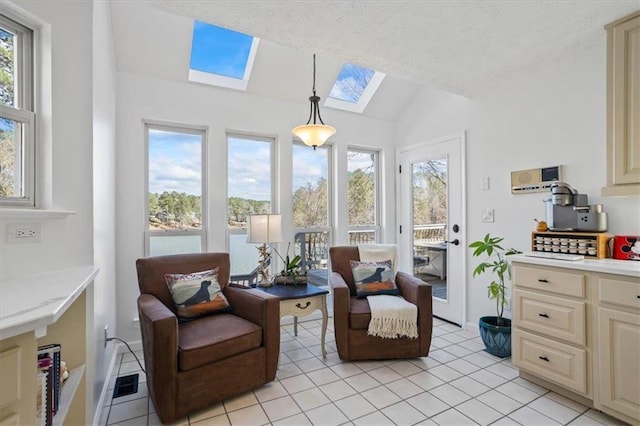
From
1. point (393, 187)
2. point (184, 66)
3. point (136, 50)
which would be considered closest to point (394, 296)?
point (393, 187)

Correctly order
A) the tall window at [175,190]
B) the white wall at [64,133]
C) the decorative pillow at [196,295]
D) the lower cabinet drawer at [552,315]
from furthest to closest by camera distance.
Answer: the tall window at [175,190]
the decorative pillow at [196,295]
the lower cabinet drawer at [552,315]
the white wall at [64,133]

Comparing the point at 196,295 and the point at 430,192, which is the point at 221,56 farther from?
the point at 430,192

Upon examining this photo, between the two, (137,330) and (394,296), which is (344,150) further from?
(137,330)

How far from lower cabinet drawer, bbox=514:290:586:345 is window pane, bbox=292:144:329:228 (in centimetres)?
216

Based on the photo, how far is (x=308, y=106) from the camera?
11.7 ft

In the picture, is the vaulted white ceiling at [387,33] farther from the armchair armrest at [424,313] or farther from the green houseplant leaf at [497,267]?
the armchair armrest at [424,313]

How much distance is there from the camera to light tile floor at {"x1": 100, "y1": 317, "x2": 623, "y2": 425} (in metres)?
1.82

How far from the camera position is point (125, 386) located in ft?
7.14

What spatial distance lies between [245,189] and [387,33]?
199 cm

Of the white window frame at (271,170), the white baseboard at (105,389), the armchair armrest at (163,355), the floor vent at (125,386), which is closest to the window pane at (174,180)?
the white window frame at (271,170)

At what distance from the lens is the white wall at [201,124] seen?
2.73 meters

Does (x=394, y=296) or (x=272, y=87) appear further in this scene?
(x=272, y=87)

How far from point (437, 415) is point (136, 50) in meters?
3.49

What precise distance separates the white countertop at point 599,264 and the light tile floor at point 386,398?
0.87 m
